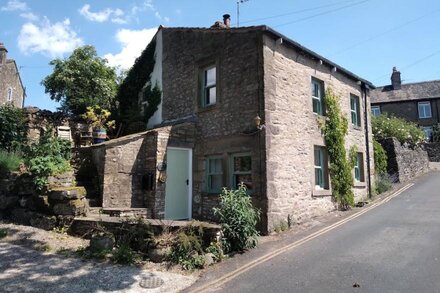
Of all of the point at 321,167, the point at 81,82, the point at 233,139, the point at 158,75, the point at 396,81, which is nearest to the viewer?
the point at 233,139

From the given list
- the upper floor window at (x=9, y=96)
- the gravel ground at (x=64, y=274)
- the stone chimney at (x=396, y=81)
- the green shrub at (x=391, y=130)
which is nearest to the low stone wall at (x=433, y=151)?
the green shrub at (x=391, y=130)

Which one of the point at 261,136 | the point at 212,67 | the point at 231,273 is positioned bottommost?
the point at 231,273

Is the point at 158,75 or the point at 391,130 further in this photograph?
the point at 391,130

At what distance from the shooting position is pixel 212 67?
42.3ft

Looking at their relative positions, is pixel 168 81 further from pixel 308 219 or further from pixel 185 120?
pixel 308 219

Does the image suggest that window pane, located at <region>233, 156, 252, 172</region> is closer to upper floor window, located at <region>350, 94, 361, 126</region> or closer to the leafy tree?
upper floor window, located at <region>350, 94, 361, 126</region>

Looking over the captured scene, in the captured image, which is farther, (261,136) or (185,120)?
(185,120)

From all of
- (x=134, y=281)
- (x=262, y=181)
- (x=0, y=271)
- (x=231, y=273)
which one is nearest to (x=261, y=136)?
(x=262, y=181)

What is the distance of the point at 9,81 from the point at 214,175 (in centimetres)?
2378

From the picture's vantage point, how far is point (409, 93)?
3644 cm

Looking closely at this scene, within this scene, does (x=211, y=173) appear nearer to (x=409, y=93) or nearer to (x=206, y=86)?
(x=206, y=86)

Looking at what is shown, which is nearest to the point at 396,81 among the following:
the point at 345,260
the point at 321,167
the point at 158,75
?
the point at 321,167

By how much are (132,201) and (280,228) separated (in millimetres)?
5122

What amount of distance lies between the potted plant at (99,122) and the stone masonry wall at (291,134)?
800 cm
